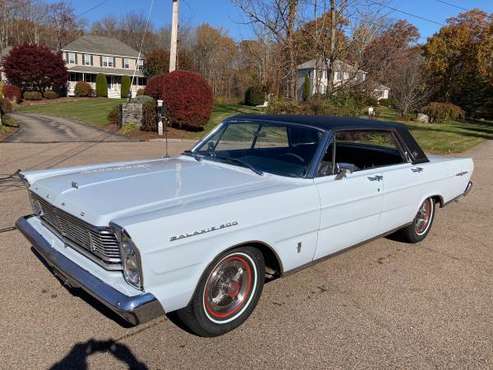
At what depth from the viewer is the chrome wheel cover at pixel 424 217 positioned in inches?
189

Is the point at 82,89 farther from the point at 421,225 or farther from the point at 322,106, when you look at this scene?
the point at 421,225

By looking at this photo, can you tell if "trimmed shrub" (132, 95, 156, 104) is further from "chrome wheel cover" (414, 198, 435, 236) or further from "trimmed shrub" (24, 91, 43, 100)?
"trimmed shrub" (24, 91, 43, 100)

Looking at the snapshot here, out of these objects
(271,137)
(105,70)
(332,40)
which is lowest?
(271,137)

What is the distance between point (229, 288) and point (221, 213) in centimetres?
65

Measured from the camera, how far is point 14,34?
60.3m

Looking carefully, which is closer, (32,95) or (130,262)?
(130,262)

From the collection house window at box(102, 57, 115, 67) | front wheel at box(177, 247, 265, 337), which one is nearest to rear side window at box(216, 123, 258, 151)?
front wheel at box(177, 247, 265, 337)

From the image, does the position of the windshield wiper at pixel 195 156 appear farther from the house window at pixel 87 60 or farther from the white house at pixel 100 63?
the house window at pixel 87 60

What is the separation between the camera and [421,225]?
490 cm

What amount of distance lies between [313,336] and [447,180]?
306 cm

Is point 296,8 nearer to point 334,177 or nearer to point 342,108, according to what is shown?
point 342,108

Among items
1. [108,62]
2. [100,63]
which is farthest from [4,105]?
[108,62]

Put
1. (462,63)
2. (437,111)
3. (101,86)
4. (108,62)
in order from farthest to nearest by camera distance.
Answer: (108,62), (462,63), (101,86), (437,111)

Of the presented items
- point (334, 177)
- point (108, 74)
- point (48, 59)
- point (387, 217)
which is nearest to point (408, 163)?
point (387, 217)
